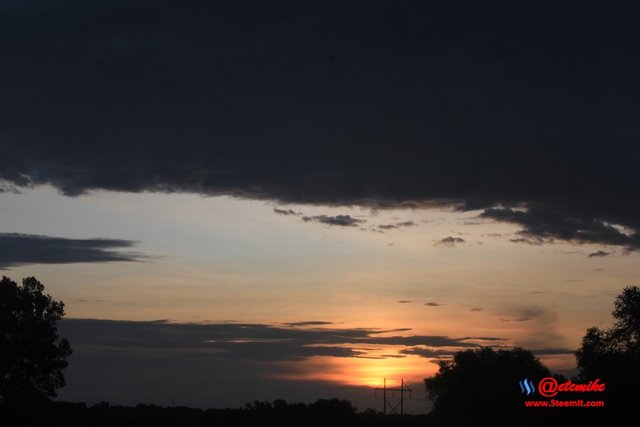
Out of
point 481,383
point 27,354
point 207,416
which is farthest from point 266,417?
point 481,383

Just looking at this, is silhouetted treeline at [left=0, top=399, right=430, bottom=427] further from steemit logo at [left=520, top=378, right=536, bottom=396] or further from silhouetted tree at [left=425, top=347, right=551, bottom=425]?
steemit logo at [left=520, top=378, right=536, bottom=396]

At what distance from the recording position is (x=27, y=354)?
75.5 metres

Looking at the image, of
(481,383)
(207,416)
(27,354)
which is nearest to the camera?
(27,354)

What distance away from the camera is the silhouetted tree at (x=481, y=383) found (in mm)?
115250

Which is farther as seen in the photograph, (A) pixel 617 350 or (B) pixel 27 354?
(A) pixel 617 350

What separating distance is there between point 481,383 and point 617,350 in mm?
35403

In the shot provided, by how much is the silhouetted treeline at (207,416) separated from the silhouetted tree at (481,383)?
10.1m

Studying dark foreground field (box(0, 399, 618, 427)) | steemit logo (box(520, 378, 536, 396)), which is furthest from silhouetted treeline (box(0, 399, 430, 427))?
steemit logo (box(520, 378, 536, 396))

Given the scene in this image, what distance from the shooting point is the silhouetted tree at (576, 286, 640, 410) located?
93125 mm

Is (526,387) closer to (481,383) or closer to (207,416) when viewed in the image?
(481,383)

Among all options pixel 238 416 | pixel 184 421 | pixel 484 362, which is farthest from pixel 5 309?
pixel 484 362

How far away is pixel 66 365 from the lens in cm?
7612

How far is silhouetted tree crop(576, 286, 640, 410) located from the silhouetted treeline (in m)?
29.5

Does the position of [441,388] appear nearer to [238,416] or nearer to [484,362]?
[484,362]
